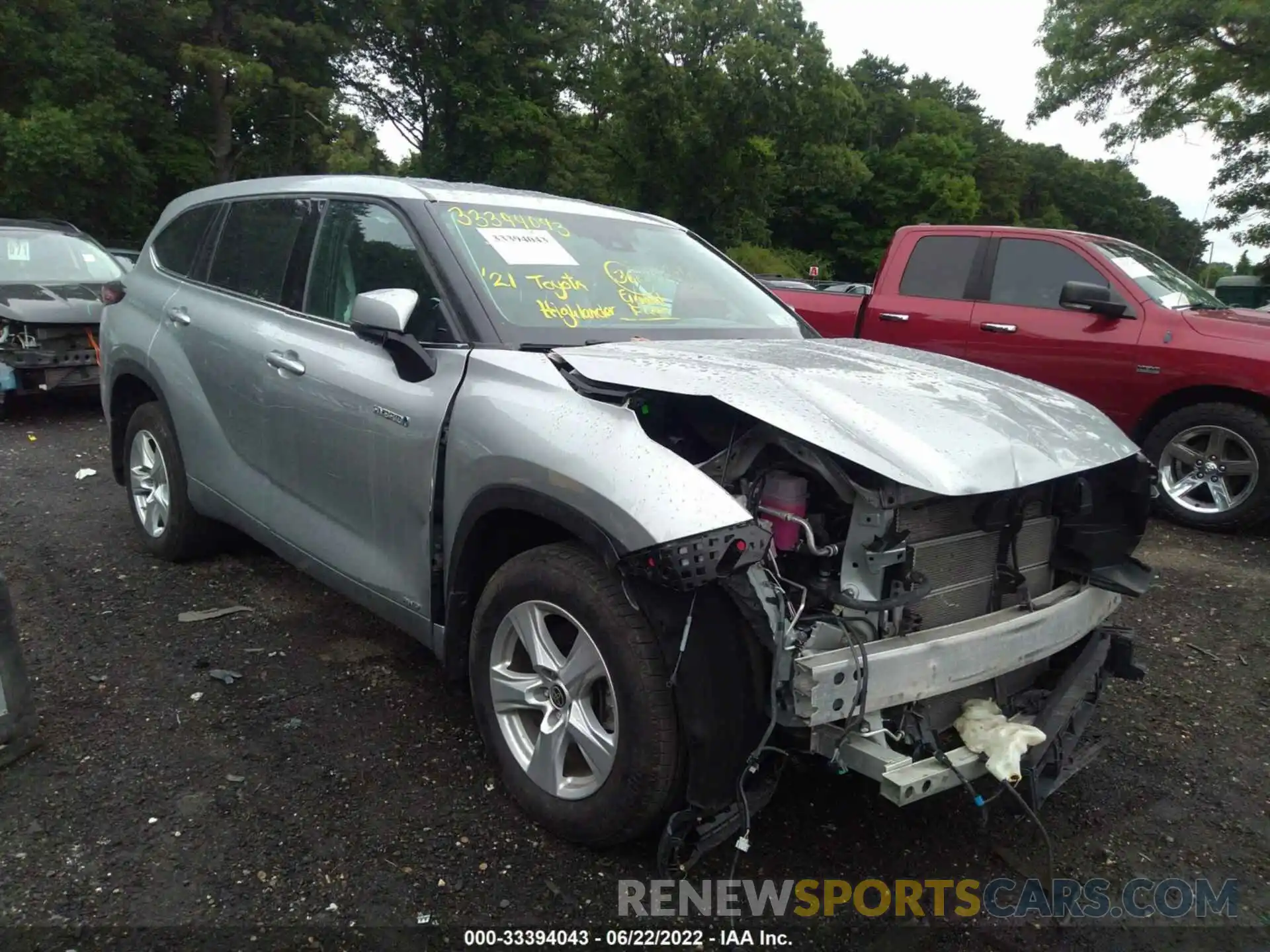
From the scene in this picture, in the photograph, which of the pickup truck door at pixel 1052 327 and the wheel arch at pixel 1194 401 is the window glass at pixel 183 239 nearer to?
the pickup truck door at pixel 1052 327

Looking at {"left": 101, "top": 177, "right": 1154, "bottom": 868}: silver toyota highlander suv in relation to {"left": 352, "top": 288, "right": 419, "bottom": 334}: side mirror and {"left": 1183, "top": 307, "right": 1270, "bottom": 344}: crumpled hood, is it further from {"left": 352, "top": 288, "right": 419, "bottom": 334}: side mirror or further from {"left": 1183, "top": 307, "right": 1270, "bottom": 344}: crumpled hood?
{"left": 1183, "top": 307, "right": 1270, "bottom": 344}: crumpled hood

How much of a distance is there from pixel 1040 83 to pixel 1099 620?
19277 millimetres

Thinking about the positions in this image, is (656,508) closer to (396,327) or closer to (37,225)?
(396,327)

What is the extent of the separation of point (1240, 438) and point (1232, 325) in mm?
751

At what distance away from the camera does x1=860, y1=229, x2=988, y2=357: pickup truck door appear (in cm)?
691

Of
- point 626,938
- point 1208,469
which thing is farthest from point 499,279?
point 1208,469

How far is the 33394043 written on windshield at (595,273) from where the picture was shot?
10.2 feet

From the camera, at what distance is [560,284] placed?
10.6 feet

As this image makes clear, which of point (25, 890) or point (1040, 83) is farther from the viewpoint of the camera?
point (1040, 83)

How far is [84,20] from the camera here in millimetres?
20719

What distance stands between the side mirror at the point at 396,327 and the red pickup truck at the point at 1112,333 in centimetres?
415

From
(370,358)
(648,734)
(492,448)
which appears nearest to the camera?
(648,734)

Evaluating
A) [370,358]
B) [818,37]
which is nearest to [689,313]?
[370,358]

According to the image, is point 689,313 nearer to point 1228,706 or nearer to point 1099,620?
point 1099,620
